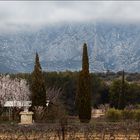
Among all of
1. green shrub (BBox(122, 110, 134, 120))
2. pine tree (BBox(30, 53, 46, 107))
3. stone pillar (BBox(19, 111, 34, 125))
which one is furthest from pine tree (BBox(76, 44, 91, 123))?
stone pillar (BBox(19, 111, 34, 125))

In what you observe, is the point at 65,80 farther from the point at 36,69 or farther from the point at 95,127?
the point at 95,127

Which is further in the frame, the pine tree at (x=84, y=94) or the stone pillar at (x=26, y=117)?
the pine tree at (x=84, y=94)

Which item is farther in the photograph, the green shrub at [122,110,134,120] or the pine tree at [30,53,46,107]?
the pine tree at [30,53,46,107]

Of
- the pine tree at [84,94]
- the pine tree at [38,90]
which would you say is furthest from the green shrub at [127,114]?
the pine tree at [38,90]

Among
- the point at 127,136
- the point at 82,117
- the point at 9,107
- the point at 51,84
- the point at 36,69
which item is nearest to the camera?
the point at 127,136

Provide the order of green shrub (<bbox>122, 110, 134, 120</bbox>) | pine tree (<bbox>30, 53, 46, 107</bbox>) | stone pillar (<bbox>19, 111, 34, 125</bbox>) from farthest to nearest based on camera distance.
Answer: pine tree (<bbox>30, 53, 46, 107</bbox>)
green shrub (<bbox>122, 110, 134, 120</bbox>)
stone pillar (<bbox>19, 111, 34, 125</bbox>)

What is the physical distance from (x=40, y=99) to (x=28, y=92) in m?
15.0

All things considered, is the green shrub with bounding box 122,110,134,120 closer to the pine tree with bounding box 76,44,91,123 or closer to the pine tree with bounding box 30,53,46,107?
the pine tree with bounding box 76,44,91,123

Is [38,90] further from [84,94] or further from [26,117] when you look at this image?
[26,117]

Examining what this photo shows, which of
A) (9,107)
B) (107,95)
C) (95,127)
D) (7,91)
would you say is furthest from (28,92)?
(95,127)

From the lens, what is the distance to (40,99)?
47.9 metres

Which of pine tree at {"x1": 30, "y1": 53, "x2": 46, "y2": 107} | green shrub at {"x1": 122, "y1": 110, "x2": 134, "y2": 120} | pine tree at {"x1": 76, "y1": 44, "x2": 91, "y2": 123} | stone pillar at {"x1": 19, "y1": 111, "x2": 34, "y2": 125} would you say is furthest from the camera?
pine tree at {"x1": 30, "y1": 53, "x2": 46, "y2": 107}

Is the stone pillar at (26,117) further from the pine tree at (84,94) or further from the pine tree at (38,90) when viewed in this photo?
the pine tree at (38,90)

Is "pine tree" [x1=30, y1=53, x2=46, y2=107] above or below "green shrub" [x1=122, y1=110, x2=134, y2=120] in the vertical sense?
above
